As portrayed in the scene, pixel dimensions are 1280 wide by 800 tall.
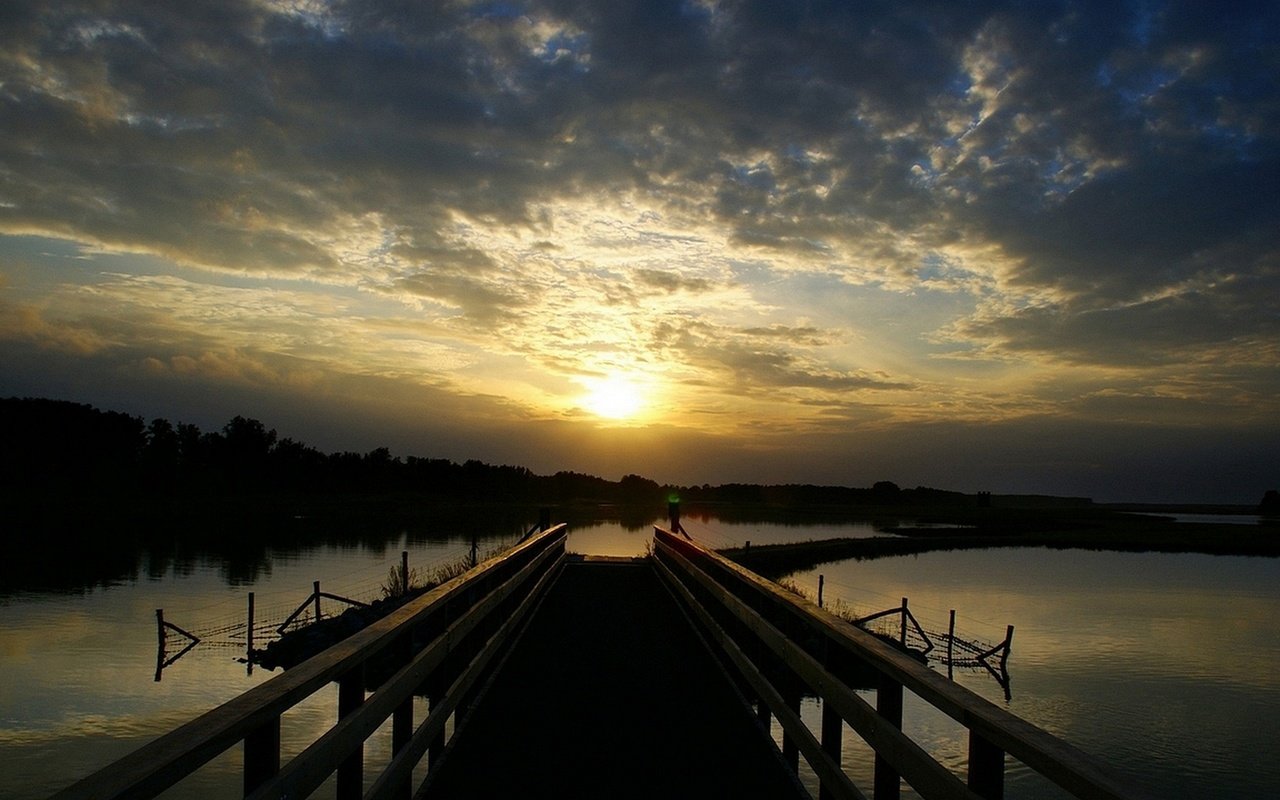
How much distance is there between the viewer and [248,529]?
78.4 m

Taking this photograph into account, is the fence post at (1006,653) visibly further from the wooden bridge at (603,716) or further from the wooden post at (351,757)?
the wooden post at (351,757)

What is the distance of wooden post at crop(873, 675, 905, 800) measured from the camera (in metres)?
4.09

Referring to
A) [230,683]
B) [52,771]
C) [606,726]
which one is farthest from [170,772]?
[230,683]

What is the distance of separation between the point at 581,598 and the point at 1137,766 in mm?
10920

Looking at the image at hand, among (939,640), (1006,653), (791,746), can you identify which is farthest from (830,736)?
(939,640)

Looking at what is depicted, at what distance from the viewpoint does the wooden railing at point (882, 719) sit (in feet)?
8.79

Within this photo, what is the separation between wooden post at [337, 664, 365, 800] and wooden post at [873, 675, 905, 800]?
2.29 metres

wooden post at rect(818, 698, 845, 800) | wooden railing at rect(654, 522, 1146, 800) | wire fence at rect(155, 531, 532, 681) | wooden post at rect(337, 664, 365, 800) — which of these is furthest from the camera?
wire fence at rect(155, 531, 532, 681)

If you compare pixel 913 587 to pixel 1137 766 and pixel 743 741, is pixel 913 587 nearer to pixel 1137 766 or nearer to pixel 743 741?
pixel 1137 766

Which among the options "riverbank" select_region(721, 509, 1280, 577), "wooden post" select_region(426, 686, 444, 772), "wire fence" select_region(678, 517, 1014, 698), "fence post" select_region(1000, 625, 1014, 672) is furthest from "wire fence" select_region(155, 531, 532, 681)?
"riverbank" select_region(721, 509, 1280, 577)

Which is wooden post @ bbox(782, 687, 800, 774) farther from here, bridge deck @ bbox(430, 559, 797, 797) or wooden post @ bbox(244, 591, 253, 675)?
wooden post @ bbox(244, 591, 253, 675)

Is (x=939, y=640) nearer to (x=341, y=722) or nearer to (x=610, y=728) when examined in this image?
(x=610, y=728)

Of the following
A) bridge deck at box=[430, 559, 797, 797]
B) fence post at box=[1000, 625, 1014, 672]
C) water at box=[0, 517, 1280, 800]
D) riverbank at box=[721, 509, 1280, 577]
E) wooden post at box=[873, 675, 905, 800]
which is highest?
wooden post at box=[873, 675, 905, 800]

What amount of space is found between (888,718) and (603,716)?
362 cm
